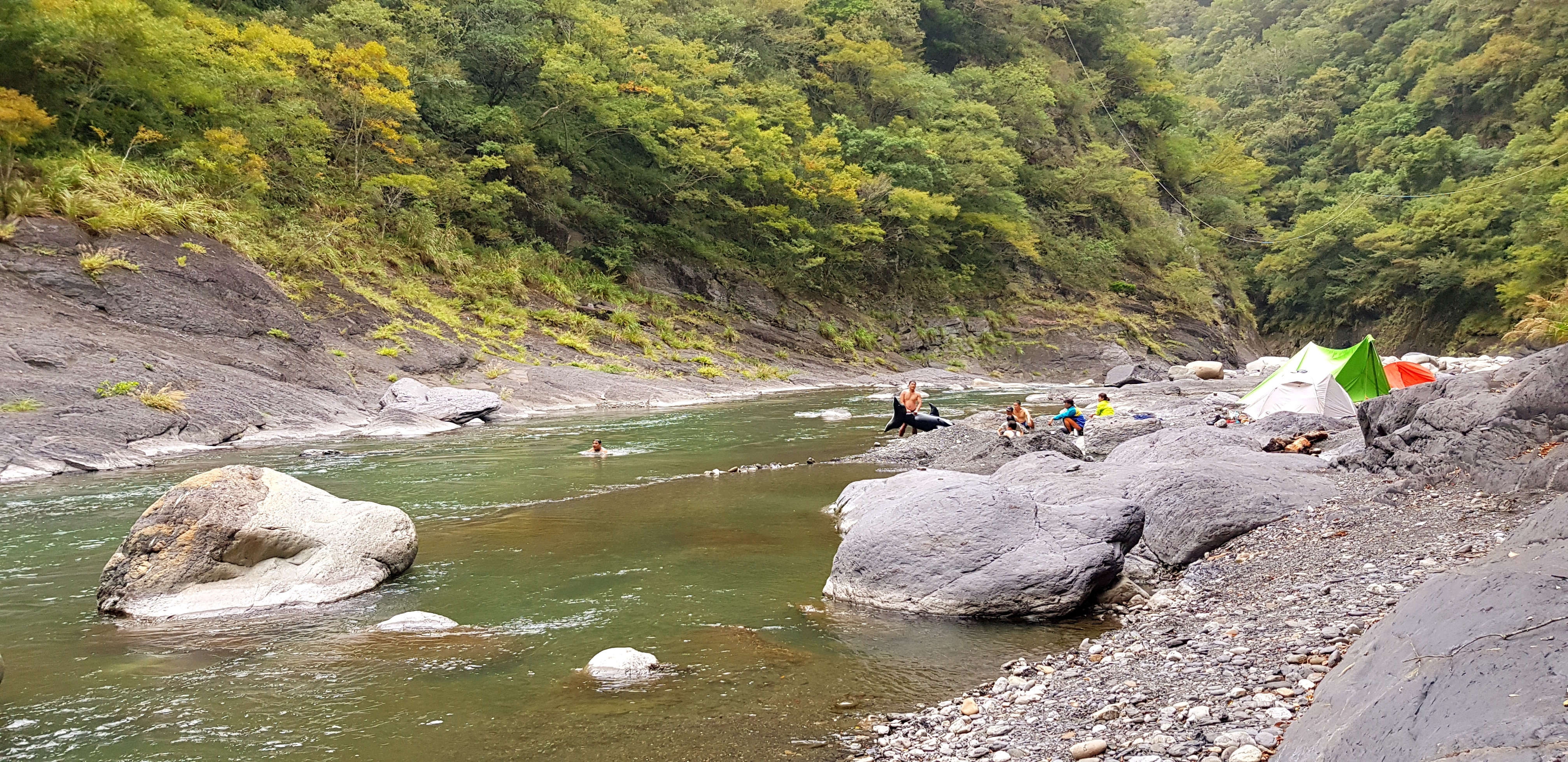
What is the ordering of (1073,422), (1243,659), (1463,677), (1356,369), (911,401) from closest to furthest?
(1463,677)
(1243,659)
(1073,422)
(1356,369)
(911,401)

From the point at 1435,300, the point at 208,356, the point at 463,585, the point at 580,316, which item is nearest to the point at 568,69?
the point at 580,316

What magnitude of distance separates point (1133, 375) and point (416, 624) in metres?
34.9

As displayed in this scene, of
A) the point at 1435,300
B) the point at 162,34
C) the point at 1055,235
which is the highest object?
the point at 162,34

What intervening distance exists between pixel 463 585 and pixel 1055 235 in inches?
1938

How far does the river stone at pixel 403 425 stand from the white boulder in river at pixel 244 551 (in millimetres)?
11014

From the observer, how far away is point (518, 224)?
35156 mm

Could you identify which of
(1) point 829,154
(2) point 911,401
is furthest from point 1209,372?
(2) point 911,401

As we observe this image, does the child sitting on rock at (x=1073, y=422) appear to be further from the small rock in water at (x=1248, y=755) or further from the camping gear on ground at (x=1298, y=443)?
the small rock in water at (x=1248, y=755)

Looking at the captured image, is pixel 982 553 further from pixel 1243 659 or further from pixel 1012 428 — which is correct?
pixel 1012 428

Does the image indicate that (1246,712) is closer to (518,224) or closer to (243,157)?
(243,157)

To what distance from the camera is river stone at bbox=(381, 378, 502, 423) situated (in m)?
20.5

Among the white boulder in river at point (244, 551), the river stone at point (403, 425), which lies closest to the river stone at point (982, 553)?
the white boulder in river at point (244, 551)

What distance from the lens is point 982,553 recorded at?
7.32 m

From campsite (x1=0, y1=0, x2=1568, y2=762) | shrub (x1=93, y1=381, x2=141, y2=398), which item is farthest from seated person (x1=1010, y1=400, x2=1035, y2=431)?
shrub (x1=93, y1=381, x2=141, y2=398)
